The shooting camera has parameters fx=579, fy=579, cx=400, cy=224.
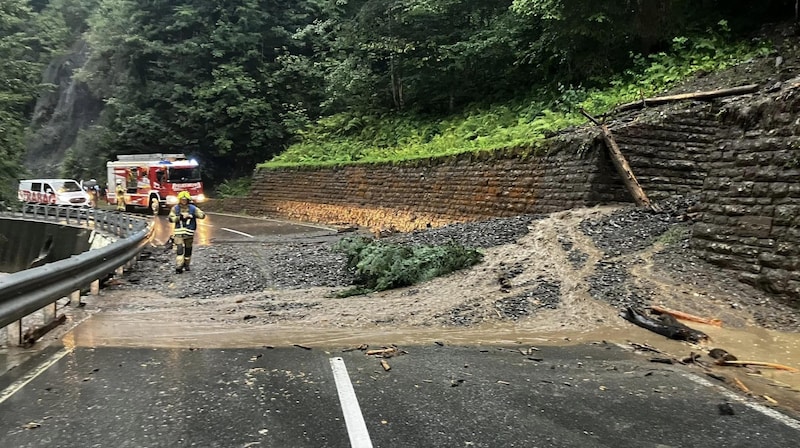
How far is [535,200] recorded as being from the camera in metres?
14.9

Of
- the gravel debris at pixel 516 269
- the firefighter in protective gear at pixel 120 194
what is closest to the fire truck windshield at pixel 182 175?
the firefighter in protective gear at pixel 120 194

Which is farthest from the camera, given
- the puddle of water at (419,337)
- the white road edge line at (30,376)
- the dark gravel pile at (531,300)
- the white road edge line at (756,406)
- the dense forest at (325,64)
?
the dense forest at (325,64)

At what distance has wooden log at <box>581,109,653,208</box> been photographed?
12258 millimetres

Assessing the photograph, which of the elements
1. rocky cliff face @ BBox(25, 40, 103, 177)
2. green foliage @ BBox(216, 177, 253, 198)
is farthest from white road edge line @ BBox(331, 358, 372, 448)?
rocky cliff face @ BBox(25, 40, 103, 177)

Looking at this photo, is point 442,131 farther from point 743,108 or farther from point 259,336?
point 259,336

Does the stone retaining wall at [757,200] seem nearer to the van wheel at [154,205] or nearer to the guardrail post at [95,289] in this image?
the guardrail post at [95,289]

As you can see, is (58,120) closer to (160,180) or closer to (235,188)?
(235,188)

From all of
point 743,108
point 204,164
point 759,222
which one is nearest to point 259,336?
point 759,222

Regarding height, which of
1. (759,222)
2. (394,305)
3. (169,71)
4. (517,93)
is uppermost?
(169,71)

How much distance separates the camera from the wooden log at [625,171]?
40.2 ft

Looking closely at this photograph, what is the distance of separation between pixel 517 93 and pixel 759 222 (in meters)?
17.2

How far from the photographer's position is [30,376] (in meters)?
4.57

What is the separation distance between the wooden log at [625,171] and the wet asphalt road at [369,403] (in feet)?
25.2

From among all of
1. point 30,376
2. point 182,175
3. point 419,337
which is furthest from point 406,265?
point 182,175
